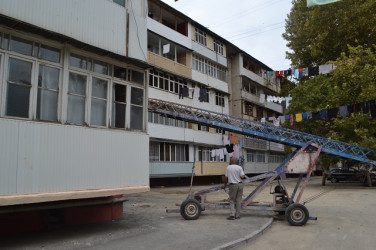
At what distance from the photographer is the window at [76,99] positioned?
7.21 metres

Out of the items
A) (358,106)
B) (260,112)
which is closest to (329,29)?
(358,106)

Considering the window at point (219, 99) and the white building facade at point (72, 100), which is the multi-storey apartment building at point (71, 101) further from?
the window at point (219, 99)

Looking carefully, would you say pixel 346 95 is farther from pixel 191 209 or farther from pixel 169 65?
pixel 191 209

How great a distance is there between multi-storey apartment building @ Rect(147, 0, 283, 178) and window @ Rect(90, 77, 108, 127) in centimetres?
1232

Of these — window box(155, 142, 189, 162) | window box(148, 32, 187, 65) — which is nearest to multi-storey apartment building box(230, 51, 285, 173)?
window box(148, 32, 187, 65)

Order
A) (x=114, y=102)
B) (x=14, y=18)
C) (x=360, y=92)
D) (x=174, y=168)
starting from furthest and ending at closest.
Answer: (x=174, y=168), (x=360, y=92), (x=114, y=102), (x=14, y=18)

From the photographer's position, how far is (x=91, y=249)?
636cm

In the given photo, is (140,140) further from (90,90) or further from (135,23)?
(135,23)

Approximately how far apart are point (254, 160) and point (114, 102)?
3225cm

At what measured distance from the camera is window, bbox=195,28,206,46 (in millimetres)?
30016

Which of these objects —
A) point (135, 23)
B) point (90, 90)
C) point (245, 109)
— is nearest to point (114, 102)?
point (90, 90)

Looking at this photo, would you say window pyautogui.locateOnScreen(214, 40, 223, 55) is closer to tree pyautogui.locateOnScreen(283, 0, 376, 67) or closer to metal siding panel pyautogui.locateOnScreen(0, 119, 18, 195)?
tree pyautogui.locateOnScreen(283, 0, 376, 67)

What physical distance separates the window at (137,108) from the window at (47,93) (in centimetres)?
212

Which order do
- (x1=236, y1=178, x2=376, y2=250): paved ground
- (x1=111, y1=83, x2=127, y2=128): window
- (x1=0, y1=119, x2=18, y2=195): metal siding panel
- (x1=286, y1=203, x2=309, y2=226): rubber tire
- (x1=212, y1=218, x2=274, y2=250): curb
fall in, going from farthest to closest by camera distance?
1. (x1=286, y1=203, x2=309, y2=226): rubber tire
2. (x1=111, y1=83, x2=127, y2=128): window
3. (x1=236, y1=178, x2=376, y2=250): paved ground
4. (x1=212, y1=218, x2=274, y2=250): curb
5. (x1=0, y1=119, x2=18, y2=195): metal siding panel
